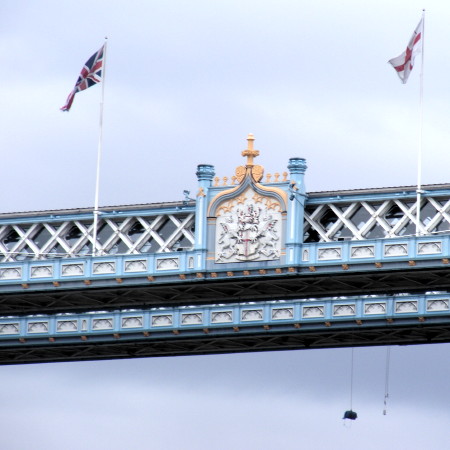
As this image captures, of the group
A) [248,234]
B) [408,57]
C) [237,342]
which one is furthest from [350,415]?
[408,57]

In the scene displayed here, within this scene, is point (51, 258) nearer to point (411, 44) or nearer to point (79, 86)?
point (79, 86)

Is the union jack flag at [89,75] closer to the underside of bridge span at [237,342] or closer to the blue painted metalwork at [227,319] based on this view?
the blue painted metalwork at [227,319]

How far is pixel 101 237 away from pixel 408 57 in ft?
58.1

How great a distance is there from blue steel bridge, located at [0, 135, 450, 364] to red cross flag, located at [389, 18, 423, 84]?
16.9ft

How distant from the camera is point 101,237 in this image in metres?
110

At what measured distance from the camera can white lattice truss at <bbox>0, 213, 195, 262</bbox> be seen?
108m

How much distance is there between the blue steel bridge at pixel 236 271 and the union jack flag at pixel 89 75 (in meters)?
5.36

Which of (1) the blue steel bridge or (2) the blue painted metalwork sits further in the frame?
(2) the blue painted metalwork

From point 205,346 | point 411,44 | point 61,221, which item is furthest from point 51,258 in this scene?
point 411,44

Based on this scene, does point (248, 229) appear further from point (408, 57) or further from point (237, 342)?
point (237, 342)

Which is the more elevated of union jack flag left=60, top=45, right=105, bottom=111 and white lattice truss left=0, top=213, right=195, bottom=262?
union jack flag left=60, top=45, right=105, bottom=111

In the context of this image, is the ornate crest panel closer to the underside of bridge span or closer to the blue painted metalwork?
the blue painted metalwork

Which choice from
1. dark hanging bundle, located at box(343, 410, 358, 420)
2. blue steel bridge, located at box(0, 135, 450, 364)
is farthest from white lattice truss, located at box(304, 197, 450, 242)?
dark hanging bundle, located at box(343, 410, 358, 420)

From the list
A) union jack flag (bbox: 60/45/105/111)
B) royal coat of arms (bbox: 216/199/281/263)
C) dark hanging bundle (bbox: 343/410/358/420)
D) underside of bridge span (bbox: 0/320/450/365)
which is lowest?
dark hanging bundle (bbox: 343/410/358/420)
